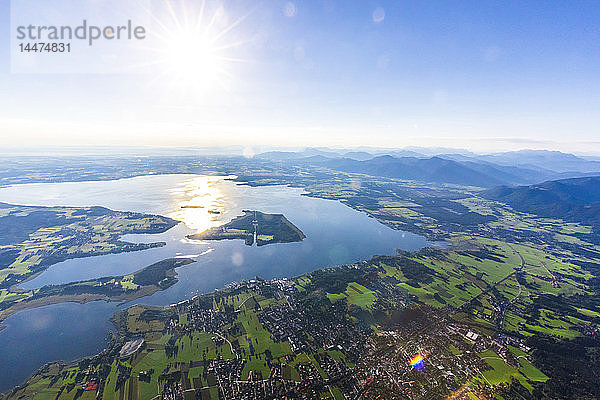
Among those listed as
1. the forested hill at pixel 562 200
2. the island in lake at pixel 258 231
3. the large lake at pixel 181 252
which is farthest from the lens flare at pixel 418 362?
the forested hill at pixel 562 200

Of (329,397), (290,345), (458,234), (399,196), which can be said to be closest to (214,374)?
(290,345)

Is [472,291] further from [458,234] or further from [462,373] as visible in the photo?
[458,234]

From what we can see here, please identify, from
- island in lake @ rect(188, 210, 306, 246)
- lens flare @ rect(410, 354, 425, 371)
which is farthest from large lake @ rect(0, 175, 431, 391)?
lens flare @ rect(410, 354, 425, 371)

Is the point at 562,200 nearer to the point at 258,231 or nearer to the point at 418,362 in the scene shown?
the point at 418,362

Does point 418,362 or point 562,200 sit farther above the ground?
point 562,200

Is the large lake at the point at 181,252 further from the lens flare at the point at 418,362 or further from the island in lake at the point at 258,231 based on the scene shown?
the lens flare at the point at 418,362

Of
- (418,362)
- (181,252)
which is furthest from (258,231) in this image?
(418,362)
